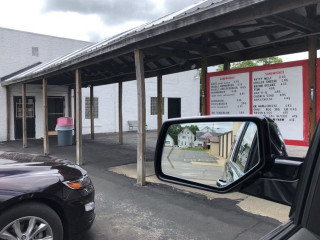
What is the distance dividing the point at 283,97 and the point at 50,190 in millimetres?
4316

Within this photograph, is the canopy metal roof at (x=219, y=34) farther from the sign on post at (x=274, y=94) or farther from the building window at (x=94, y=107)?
the building window at (x=94, y=107)

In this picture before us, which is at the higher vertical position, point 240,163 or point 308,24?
point 308,24

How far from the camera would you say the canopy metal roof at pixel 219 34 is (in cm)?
422

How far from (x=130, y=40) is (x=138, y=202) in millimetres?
3362

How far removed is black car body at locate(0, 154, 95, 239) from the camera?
2967 millimetres

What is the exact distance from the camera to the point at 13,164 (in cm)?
340

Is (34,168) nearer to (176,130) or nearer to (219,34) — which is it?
(176,130)

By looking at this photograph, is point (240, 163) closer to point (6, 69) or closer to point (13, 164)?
point (13, 164)

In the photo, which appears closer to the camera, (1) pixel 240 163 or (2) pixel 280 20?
(1) pixel 240 163

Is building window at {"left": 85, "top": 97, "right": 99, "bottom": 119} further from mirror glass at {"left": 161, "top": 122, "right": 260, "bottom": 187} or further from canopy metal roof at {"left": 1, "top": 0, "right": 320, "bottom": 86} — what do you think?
mirror glass at {"left": 161, "top": 122, "right": 260, "bottom": 187}

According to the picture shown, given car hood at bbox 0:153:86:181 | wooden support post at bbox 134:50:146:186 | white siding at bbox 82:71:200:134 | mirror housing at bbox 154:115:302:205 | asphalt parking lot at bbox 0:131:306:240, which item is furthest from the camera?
white siding at bbox 82:71:200:134

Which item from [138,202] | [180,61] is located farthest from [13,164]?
[180,61]

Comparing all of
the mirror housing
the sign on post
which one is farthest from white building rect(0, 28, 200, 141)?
the mirror housing

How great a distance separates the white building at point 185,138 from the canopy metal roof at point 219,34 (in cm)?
261
